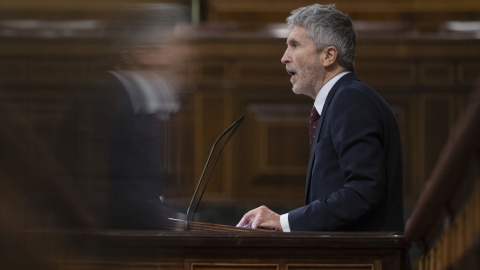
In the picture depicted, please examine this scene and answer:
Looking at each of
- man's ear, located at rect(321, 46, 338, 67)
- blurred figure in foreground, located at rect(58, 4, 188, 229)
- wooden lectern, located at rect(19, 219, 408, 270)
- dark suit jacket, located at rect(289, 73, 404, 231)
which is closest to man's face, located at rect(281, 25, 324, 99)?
man's ear, located at rect(321, 46, 338, 67)

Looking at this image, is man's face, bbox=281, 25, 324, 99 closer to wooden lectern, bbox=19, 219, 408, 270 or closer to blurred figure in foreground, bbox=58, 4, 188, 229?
blurred figure in foreground, bbox=58, 4, 188, 229

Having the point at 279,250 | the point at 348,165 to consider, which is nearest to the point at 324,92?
the point at 348,165

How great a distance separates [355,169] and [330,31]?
0.41 m

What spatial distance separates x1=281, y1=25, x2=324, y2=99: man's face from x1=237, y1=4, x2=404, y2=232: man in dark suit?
4 centimetres

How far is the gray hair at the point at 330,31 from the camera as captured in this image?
1.98m

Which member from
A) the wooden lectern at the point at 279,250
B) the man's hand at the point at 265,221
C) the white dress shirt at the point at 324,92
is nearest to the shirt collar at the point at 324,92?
the white dress shirt at the point at 324,92

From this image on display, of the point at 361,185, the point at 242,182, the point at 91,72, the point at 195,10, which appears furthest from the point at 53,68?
the point at 195,10

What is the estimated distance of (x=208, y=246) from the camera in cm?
161

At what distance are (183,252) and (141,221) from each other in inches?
4.0

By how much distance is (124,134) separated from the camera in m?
1.48

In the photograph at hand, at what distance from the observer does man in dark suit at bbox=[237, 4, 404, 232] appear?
173 centimetres

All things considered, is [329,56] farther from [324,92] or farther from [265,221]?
[265,221]

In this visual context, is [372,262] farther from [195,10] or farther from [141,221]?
[195,10]

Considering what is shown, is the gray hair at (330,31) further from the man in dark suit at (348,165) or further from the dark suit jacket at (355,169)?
the dark suit jacket at (355,169)
